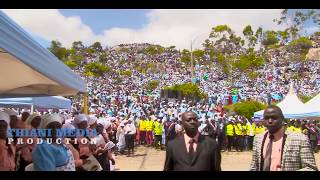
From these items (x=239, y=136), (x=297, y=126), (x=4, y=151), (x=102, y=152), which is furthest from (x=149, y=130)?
(x=4, y=151)

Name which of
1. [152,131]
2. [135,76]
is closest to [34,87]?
[152,131]

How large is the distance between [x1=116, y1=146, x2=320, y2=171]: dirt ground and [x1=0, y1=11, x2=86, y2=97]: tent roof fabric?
5.64m

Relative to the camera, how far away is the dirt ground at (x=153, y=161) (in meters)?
13.2

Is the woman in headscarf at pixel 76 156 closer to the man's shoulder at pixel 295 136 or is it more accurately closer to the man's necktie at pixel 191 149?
the man's necktie at pixel 191 149

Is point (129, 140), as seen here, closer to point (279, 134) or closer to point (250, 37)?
point (279, 134)

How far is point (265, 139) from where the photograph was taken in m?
3.90

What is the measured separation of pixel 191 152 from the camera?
3.68 metres

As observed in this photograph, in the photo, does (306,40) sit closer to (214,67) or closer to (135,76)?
(214,67)

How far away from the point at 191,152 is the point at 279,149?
0.74m

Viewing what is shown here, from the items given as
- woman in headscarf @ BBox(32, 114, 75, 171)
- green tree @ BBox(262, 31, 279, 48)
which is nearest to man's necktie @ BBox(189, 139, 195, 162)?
woman in headscarf @ BBox(32, 114, 75, 171)

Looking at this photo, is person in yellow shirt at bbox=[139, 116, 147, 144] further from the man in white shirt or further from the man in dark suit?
the man in dark suit

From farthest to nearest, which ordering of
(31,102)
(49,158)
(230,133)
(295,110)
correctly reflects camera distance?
(230,133)
(295,110)
(31,102)
(49,158)

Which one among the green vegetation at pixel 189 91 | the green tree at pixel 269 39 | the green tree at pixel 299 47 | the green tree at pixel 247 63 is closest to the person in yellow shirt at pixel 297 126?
the green vegetation at pixel 189 91
